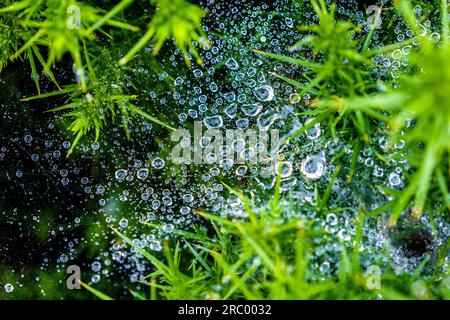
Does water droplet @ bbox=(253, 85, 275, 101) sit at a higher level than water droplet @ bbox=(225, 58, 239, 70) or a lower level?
lower

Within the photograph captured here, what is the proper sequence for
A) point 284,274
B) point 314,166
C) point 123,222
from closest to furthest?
point 284,274, point 314,166, point 123,222


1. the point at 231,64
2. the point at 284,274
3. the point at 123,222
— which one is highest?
the point at 231,64

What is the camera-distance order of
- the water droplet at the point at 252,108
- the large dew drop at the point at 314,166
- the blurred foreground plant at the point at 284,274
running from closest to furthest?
1. the blurred foreground plant at the point at 284,274
2. the large dew drop at the point at 314,166
3. the water droplet at the point at 252,108

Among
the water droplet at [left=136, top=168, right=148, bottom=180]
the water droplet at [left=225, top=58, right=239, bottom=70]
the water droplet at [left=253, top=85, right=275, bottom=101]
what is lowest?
the water droplet at [left=136, top=168, right=148, bottom=180]

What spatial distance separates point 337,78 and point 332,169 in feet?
1.23

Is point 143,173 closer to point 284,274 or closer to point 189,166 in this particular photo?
point 189,166

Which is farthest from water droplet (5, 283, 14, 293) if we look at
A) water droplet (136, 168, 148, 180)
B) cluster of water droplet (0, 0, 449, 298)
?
water droplet (136, 168, 148, 180)

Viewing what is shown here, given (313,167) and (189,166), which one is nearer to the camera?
(313,167)

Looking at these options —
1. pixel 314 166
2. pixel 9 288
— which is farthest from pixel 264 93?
pixel 9 288

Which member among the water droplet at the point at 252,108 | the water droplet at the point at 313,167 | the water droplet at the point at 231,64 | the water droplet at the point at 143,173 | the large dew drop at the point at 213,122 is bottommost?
the water droplet at the point at 313,167

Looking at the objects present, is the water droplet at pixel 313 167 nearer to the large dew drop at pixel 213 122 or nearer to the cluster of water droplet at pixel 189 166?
the cluster of water droplet at pixel 189 166

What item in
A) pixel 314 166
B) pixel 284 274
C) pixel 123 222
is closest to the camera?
pixel 284 274

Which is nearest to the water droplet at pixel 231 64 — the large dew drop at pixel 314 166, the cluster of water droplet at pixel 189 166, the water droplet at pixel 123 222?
the cluster of water droplet at pixel 189 166

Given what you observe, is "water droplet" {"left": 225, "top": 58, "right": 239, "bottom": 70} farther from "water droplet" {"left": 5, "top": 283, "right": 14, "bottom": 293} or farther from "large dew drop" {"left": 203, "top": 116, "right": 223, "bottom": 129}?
"water droplet" {"left": 5, "top": 283, "right": 14, "bottom": 293}
